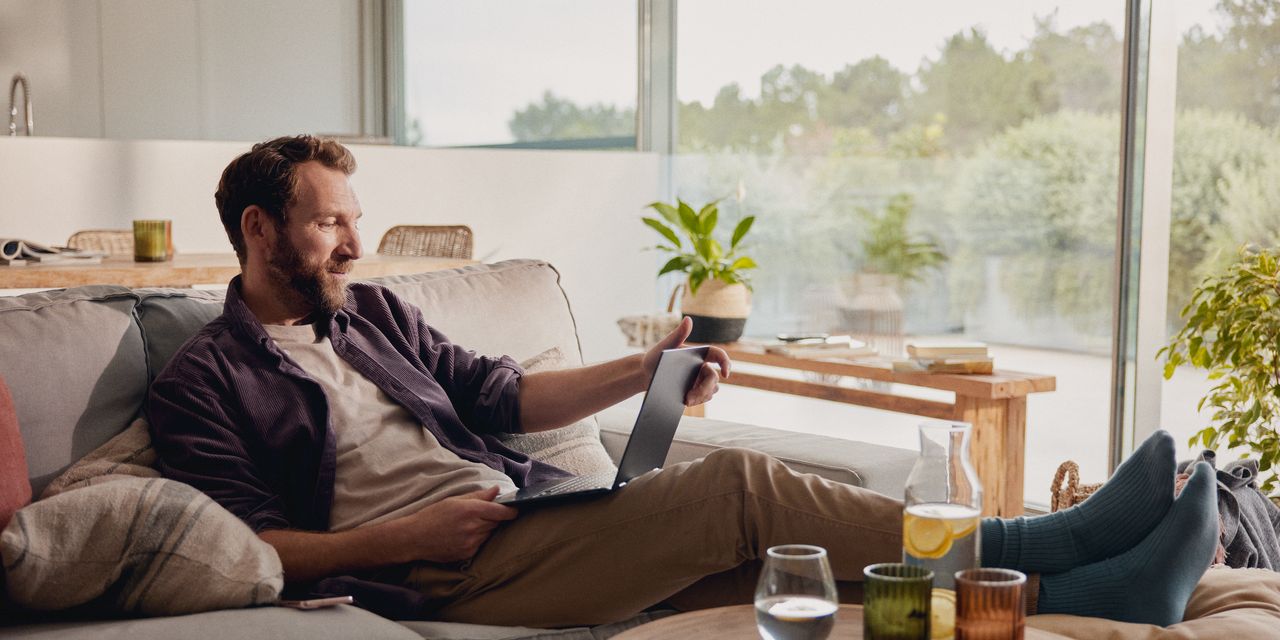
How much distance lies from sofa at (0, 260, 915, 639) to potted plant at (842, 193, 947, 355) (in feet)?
6.61

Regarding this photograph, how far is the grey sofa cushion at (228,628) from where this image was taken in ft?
5.01

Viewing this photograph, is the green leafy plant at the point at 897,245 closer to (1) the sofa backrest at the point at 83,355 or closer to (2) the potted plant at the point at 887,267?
(2) the potted plant at the point at 887,267


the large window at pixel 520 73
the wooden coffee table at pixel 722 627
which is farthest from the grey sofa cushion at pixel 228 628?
the large window at pixel 520 73

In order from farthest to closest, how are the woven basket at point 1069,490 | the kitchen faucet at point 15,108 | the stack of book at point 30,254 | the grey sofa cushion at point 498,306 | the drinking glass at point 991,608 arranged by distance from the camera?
the kitchen faucet at point 15,108
the stack of book at point 30,254
the woven basket at point 1069,490
the grey sofa cushion at point 498,306
the drinking glass at point 991,608

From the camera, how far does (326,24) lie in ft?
23.7

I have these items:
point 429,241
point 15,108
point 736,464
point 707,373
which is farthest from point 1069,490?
point 15,108

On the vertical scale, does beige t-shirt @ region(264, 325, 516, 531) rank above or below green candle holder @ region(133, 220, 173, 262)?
below

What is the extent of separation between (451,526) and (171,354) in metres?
0.59

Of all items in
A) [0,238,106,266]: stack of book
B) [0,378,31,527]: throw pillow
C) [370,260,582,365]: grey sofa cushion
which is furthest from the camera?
[0,238,106,266]: stack of book

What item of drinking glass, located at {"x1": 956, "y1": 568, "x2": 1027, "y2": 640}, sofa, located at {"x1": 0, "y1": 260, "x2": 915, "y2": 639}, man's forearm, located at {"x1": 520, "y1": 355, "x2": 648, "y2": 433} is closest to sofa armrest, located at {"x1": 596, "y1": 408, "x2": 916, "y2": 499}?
sofa, located at {"x1": 0, "y1": 260, "x2": 915, "y2": 639}

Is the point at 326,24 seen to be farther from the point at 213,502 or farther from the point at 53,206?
the point at 213,502

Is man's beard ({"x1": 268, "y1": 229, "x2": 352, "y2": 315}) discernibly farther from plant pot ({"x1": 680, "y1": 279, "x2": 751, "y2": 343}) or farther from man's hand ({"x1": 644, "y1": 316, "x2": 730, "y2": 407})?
plant pot ({"x1": 680, "y1": 279, "x2": 751, "y2": 343})

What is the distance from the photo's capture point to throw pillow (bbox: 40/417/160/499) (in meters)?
1.76

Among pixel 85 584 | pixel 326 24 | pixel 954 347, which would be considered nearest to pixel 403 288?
pixel 85 584
